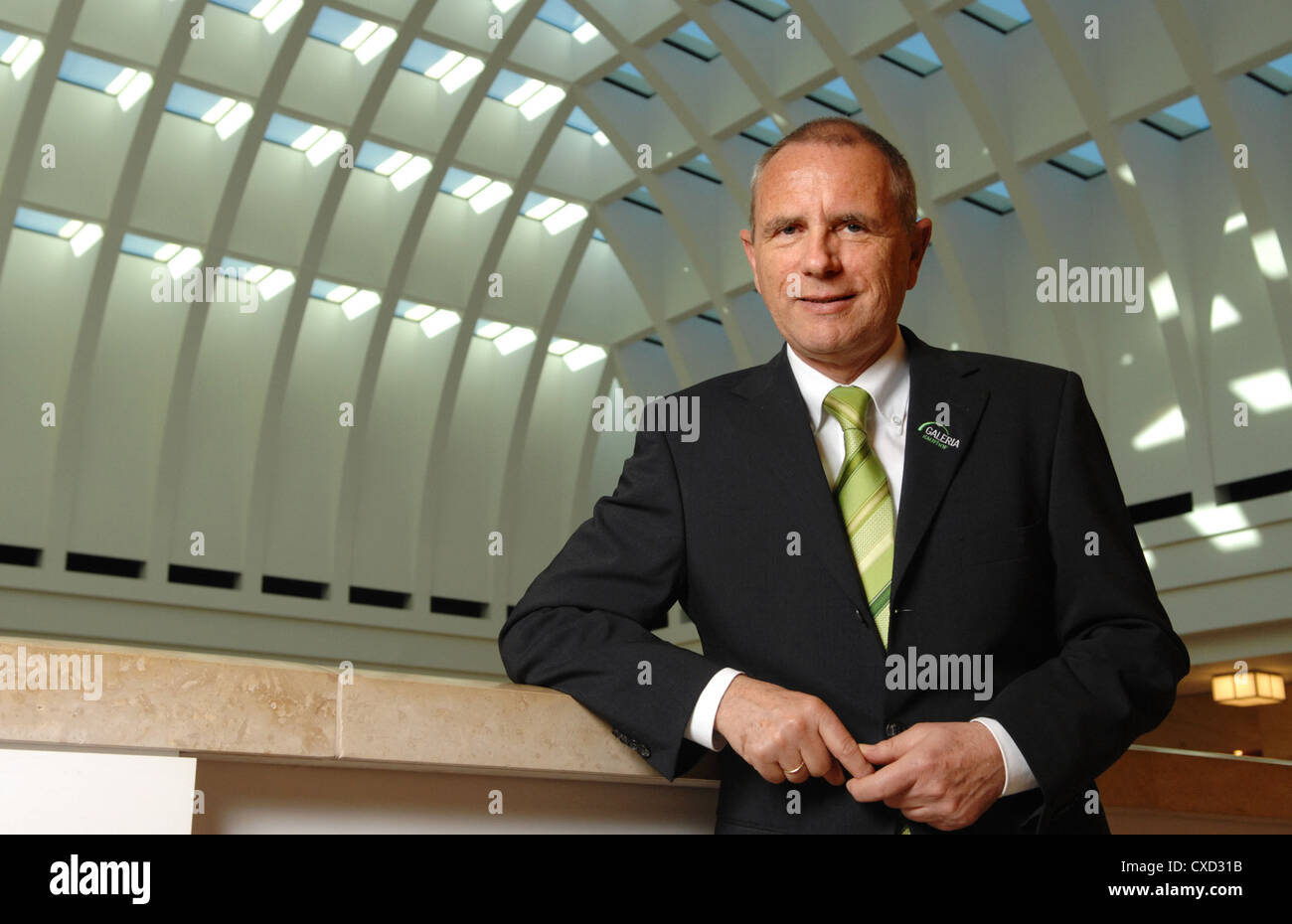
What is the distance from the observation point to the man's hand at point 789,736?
2.27 metres

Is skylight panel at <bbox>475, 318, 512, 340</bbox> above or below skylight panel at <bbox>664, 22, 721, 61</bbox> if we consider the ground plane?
below

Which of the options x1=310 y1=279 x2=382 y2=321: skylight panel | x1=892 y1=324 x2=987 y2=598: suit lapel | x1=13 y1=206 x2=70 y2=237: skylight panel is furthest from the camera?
x1=310 y1=279 x2=382 y2=321: skylight panel

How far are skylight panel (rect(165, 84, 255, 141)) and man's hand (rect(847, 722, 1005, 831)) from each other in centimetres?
1941

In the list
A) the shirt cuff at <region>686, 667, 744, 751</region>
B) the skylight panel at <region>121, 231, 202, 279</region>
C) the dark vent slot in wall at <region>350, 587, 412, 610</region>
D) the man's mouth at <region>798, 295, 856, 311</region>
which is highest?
the skylight panel at <region>121, 231, 202, 279</region>

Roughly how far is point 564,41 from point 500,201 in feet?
10.2

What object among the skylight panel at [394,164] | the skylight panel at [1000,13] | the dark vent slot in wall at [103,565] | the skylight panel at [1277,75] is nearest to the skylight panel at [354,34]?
the skylight panel at [394,164]

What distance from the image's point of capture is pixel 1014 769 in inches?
91.5

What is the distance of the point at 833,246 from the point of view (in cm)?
272

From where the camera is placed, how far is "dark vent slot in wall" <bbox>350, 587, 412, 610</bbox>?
23.8 metres

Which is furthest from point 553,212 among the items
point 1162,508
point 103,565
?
point 1162,508

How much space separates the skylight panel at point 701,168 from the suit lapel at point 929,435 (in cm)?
1993

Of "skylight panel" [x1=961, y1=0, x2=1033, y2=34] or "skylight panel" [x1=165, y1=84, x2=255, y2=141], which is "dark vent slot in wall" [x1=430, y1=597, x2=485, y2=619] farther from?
"skylight panel" [x1=961, y1=0, x2=1033, y2=34]

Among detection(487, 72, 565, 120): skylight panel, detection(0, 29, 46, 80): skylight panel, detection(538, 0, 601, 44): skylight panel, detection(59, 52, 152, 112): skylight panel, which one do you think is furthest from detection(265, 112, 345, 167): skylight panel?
detection(538, 0, 601, 44): skylight panel
